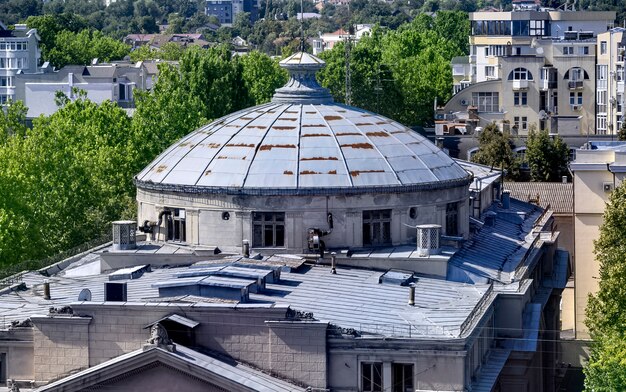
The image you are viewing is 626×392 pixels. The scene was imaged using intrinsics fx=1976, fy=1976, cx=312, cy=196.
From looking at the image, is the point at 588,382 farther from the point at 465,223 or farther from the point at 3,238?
the point at 3,238

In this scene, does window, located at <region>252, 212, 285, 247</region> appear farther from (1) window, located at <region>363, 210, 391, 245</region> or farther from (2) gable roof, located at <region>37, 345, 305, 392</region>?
(2) gable roof, located at <region>37, 345, 305, 392</region>

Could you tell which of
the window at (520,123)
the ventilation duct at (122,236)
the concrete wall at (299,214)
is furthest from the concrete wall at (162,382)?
the window at (520,123)

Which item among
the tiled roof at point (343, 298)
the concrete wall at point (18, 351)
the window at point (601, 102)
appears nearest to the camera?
the tiled roof at point (343, 298)

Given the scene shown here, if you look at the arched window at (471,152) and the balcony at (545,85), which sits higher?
the balcony at (545,85)

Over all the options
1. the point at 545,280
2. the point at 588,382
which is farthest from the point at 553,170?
the point at 588,382

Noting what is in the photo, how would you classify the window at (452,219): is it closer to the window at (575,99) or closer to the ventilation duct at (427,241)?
the ventilation duct at (427,241)

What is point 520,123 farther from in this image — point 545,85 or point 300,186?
point 300,186

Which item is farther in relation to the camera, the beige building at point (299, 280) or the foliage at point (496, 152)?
the foliage at point (496, 152)
